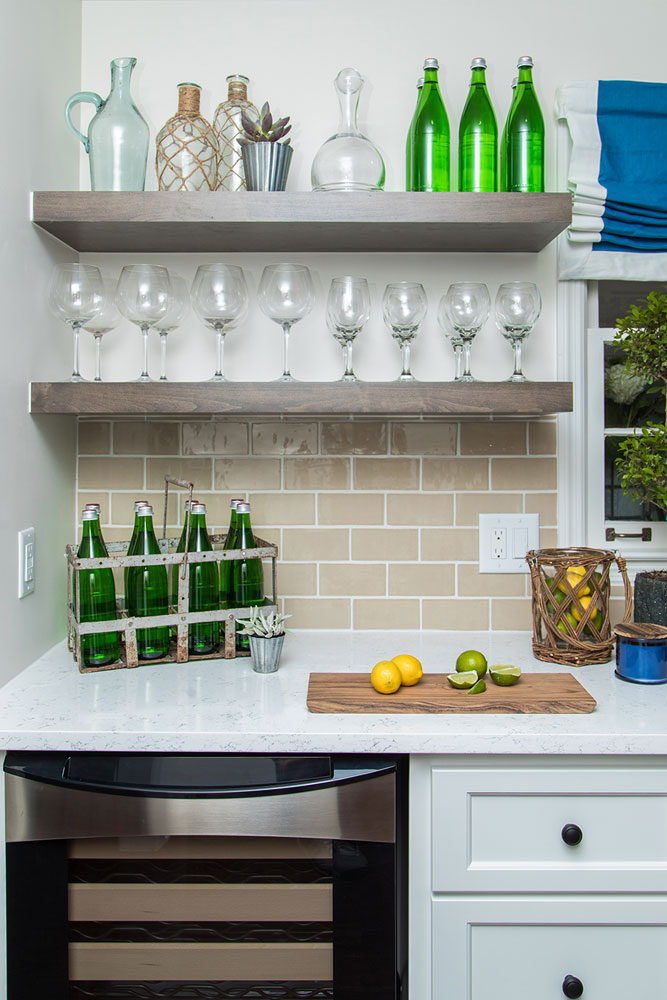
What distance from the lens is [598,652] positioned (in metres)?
1.58

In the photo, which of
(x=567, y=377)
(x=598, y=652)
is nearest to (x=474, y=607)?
(x=598, y=652)

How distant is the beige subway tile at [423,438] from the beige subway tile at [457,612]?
13.9 inches

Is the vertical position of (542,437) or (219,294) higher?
(219,294)

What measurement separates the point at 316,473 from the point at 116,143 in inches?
32.2

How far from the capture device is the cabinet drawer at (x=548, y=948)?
4.07 feet

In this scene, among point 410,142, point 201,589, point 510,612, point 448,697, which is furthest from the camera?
point 510,612

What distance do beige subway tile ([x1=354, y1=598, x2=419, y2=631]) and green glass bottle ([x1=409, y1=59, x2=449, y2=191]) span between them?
0.93 m

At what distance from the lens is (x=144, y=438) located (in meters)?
1.83

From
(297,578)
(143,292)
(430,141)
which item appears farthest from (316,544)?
(430,141)

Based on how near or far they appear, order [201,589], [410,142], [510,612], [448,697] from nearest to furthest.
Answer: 1. [448,697]
2. [201,589]
3. [410,142]
4. [510,612]

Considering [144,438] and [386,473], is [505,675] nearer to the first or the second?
[386,473]

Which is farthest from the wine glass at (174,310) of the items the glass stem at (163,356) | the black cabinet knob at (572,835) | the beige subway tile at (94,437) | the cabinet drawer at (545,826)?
the black cabinet knob at (572,835)

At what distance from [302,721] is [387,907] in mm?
311

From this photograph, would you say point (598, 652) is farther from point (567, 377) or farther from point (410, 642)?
point (567, 377)
